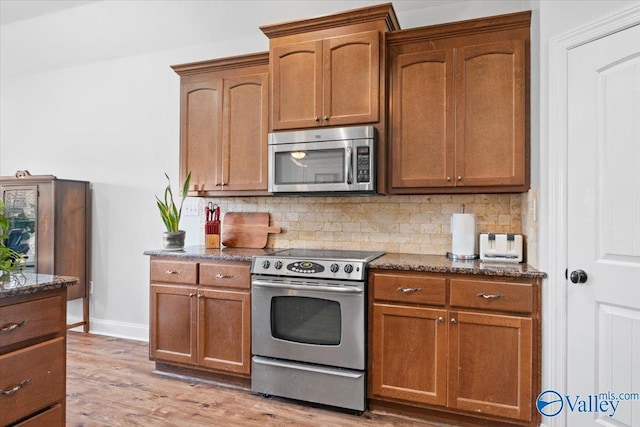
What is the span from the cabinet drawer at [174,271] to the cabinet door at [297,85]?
118cm

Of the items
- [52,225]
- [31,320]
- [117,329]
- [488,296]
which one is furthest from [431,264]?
[52,225]

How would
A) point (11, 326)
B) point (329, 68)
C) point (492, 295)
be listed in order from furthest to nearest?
point (329, 68), point (492, 295), point (11, 326)

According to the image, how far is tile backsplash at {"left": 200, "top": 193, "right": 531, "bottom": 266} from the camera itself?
2680 mm

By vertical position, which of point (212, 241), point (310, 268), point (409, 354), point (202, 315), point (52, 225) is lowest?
point (409, 354)

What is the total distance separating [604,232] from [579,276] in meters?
0.24

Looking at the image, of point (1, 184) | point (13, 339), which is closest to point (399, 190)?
point (13, 339)

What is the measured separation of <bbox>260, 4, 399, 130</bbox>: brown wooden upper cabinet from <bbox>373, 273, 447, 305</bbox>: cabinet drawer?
1.04 meters

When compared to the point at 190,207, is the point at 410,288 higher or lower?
lower

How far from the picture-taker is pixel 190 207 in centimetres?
355

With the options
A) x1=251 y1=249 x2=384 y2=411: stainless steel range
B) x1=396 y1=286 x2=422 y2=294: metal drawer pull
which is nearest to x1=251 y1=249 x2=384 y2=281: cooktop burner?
x1=251 y1=249 x2=384 y2=411: stainless steel range

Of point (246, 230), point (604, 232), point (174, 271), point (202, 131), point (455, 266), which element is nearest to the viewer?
point (604, 232)

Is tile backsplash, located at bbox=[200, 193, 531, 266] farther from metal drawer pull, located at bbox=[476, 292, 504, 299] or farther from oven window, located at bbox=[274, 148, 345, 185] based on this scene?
metal drawer pull, located at bbox=[476, 292, 504, 299]

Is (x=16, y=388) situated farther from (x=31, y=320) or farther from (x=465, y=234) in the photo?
(x=465, y=234)

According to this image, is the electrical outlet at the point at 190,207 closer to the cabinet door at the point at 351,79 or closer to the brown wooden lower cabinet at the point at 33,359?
the cabinet door at the point at 351,79
